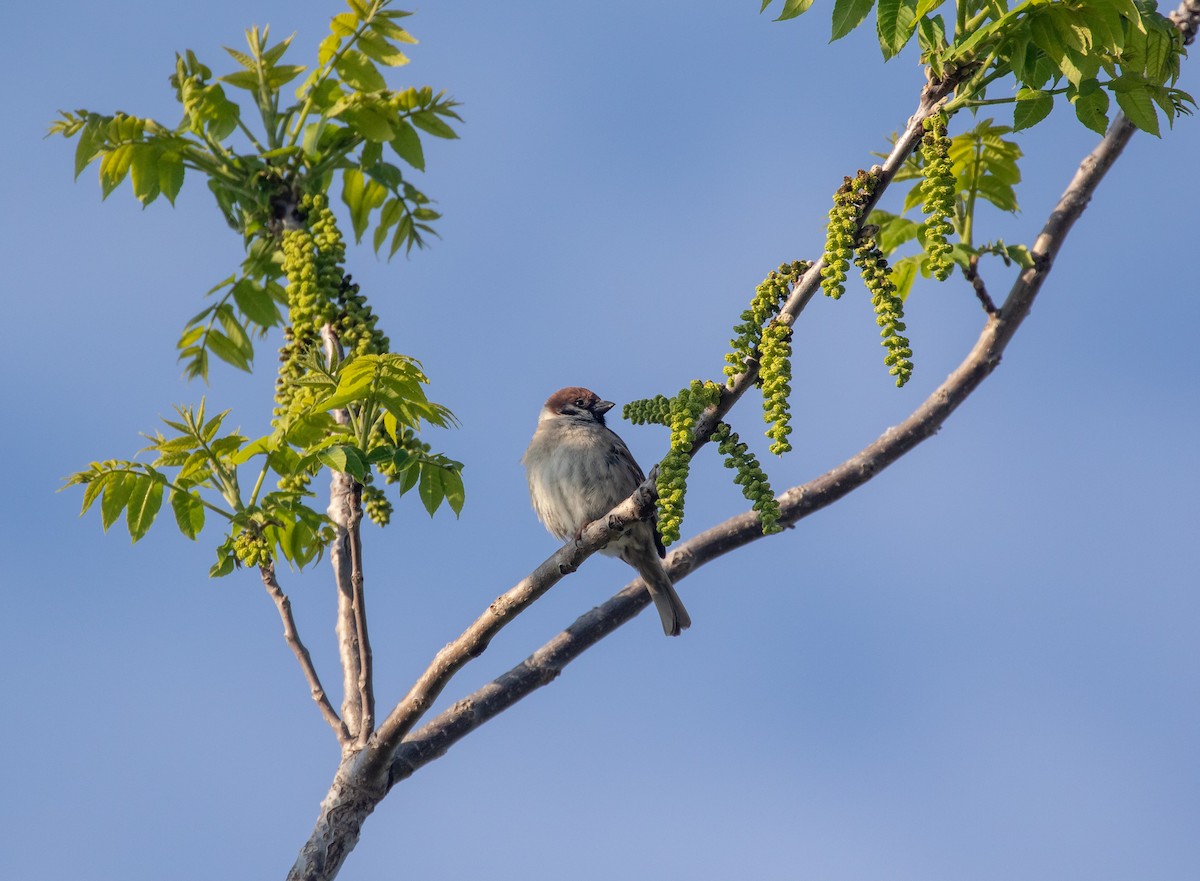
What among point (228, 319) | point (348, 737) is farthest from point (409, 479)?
point (228, 319)

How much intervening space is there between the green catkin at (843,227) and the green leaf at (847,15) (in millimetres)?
598

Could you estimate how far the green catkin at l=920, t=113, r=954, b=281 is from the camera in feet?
11.9

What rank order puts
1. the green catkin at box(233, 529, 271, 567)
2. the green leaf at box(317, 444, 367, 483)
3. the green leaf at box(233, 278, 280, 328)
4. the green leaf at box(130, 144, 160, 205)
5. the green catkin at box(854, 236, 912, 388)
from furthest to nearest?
the green leaf at box(233, 278, 280, 328), the green leaf at box(130, 144, 160, 205), the green catkin at box(233, 529, 271, 567), the green leaf at box(317, 444, 367, 483), the green catkin at box(854, 236, 912, 388)

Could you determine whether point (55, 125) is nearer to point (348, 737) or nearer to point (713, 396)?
point (348, 737)

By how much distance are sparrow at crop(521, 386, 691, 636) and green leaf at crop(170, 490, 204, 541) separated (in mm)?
3120

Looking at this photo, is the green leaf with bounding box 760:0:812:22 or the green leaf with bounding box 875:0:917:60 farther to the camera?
the green leaf with bounding box 760:0:812:22

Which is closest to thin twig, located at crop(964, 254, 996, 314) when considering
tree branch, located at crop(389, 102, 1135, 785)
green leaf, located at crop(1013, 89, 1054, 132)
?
tree branch, located at crop(389, 102, 1135, 785)

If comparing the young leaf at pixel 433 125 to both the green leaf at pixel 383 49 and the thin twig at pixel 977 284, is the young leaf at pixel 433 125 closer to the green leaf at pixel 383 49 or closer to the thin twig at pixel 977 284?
the green leaf at pixel 383 49

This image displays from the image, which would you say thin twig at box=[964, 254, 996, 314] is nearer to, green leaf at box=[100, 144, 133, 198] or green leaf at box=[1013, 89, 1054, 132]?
green leaf at box=[1013, 89, 1054, 132]

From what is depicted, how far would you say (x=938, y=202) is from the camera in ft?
12.1

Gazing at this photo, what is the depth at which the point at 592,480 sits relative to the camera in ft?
26.2

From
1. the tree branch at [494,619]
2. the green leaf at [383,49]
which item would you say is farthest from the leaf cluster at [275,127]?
the tree branch at [494,619]

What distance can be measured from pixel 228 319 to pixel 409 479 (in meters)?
1.51

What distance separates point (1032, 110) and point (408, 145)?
105 inches
